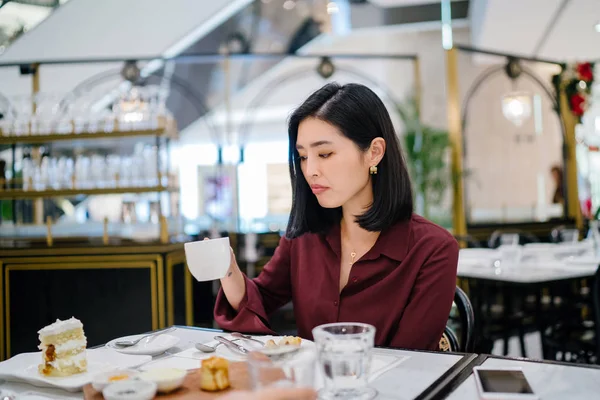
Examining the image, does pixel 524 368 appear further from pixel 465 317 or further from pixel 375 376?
pixel 465 317

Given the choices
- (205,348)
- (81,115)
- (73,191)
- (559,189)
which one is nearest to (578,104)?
(559,189)

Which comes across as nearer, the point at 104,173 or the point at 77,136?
the point at 104,173

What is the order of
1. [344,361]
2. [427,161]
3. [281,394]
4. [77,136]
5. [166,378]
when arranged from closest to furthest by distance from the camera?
[281,394], [344,361], [166,378], [77,136], [427,161]

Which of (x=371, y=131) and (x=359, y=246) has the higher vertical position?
(x=371, y=131)

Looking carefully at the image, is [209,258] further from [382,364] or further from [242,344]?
[382,364]

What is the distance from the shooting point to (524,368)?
1088mm

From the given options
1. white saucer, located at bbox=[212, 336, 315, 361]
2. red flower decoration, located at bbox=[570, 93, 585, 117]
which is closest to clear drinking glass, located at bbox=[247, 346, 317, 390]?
white saucer, located at bbox=[212, 336, 315, 361]

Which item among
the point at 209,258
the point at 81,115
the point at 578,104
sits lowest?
the point at 209,258

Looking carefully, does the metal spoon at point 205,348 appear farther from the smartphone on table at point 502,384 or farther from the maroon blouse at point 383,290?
the smartphone on table at point 502,384

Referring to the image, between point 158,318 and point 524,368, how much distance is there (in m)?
3.64

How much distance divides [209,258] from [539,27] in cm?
695

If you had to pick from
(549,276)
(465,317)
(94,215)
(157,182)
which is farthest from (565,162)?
(465,317)

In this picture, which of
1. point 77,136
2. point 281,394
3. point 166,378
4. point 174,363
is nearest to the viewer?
point 281,394

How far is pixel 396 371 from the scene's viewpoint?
1.09 metres
